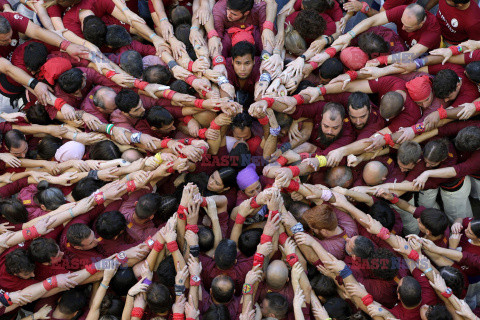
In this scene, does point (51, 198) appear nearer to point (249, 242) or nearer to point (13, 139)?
A: point (13, 139)

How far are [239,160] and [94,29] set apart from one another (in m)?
2.49

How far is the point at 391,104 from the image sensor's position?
616 cm

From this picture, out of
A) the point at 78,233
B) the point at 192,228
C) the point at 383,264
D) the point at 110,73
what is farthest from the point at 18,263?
the point at 383,264

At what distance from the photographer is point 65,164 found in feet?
20.8

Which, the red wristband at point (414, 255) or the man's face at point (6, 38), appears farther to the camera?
the man's face at point (6, 38)

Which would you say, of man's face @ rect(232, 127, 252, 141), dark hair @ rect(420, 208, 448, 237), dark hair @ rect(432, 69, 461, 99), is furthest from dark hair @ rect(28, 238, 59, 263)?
dark hair @ rect(432, 69, 461, 99)

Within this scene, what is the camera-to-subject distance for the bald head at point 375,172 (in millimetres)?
6027

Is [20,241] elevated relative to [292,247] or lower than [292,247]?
elevated

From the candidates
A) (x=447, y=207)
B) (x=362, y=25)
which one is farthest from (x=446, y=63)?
(x=447, y=207)

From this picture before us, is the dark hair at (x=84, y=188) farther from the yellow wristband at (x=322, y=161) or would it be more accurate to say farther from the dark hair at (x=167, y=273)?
the yellow wristband at (x=322, y=161)

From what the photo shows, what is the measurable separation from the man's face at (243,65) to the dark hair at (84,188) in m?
2.08

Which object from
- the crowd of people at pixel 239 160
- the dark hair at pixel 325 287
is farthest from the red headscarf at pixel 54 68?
the dark hair at pixel 325 287

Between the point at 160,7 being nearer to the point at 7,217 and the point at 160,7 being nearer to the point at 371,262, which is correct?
the point at 7,217

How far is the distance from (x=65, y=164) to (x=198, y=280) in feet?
7.10
